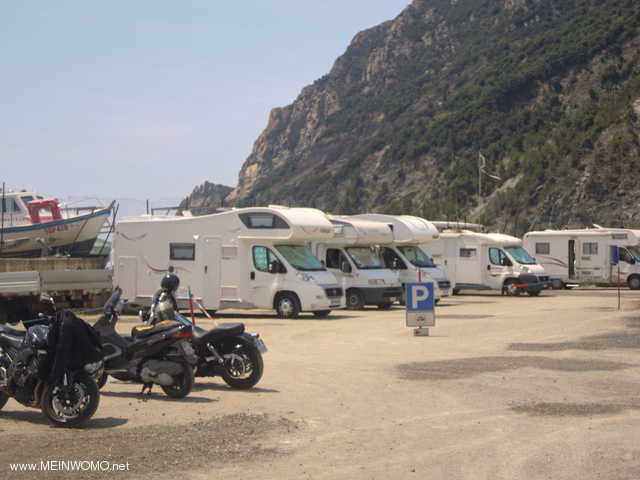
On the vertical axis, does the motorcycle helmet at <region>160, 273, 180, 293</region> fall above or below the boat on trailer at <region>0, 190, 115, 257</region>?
below

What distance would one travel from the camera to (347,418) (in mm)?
9195

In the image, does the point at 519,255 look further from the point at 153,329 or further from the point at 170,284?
the point at 153,329

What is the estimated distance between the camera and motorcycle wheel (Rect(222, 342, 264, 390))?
11289mm

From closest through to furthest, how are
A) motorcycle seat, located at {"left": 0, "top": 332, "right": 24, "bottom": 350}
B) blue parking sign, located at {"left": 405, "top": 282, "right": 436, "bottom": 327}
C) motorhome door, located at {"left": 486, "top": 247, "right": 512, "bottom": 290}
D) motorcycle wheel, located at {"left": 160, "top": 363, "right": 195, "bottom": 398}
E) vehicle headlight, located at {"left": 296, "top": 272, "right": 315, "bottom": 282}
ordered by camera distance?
motorcycle seat, located at {"left": 0, "top": 332, "right": 24, "bottom": 350} < motorcycle wheel, located at {"left": 160, "top": 363, "right": 195, "bottom": 398} < blue parking sign, located at {"left": 405, "top": 282, "right": 436, "bottom": 327} < vehicle headlight, located at {"left": 296, "top": 272, "right": 315, "bottom": 282} < motorhome door, located at {"left": 486, "top": 247, "right": 512, "bottom": 290}

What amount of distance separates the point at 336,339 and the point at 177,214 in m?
9.37

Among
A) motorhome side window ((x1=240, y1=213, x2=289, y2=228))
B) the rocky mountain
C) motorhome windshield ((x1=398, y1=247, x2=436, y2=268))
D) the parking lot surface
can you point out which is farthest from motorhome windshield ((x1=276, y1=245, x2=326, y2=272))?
the rocky mountain

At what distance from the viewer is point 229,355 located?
11.4 meters

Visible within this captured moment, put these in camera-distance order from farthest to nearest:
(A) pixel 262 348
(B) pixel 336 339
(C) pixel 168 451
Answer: (B) pixel 336 339 → (A) pixel 262 348 → (C) pixel 168 451

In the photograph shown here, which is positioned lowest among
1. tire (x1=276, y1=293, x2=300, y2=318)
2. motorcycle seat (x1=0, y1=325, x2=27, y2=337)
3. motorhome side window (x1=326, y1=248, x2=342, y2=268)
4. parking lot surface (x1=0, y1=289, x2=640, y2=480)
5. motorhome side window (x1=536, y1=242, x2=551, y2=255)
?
parking lot surface (x1=0, y1=289, x2=640, y2=480)

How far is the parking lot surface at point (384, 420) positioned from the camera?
7.15 m

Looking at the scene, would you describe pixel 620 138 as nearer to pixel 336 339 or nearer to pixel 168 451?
pixel 336 339

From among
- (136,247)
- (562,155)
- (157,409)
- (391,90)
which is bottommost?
(157,409)

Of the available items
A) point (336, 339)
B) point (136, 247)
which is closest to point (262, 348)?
point (336, 339)

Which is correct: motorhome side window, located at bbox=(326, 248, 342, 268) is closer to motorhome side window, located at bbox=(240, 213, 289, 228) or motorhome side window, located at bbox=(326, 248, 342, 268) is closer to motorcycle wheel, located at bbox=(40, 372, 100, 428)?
motorhome side window, located at bbox=(240, 213, 289, 228)
